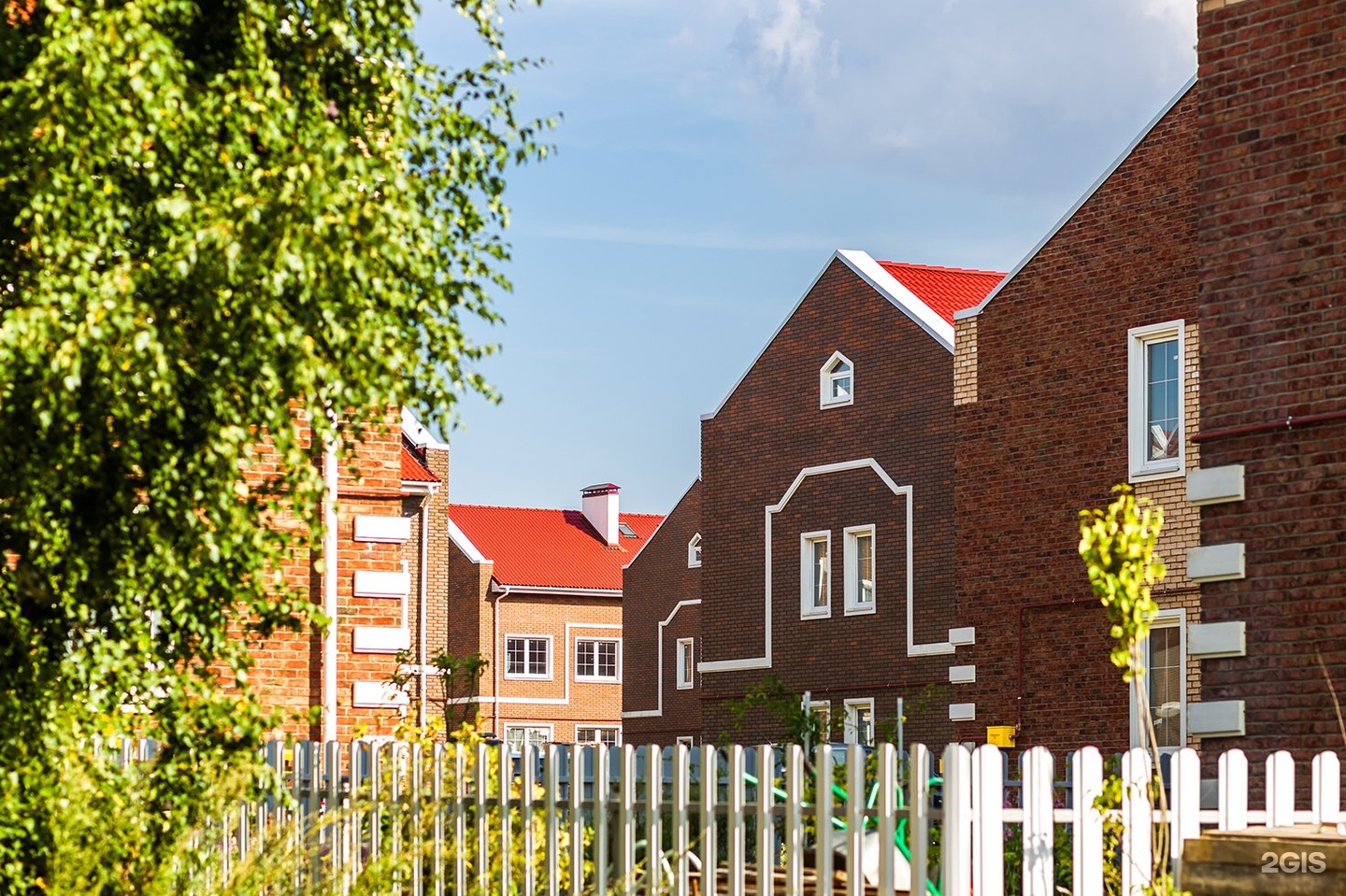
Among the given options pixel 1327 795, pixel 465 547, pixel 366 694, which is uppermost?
pixel 465 547

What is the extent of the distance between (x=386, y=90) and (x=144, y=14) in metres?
1.20

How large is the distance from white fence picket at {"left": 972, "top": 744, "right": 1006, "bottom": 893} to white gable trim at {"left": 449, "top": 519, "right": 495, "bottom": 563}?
47.2m

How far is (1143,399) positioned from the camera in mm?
22844

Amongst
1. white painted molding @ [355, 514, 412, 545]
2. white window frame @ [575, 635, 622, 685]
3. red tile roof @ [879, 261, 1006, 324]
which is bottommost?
white window frame @ [575, 635, 622, 685]

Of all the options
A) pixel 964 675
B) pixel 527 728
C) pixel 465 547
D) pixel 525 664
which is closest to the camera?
pixel 964 675

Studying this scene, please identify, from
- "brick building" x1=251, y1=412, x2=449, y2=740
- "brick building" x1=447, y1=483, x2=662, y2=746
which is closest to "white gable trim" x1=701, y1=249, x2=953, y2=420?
"brick building" x1=251, y1=412, x2=449, y2=740

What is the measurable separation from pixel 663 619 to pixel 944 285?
18075 millimetres

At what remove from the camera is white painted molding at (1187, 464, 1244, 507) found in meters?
11.3

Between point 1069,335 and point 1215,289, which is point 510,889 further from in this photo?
point 1069,335

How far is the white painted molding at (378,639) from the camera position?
1684 cm

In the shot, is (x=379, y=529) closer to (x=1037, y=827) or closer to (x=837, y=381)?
(x=1037, y=827)

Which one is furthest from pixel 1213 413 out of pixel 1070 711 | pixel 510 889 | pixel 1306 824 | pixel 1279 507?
pixel 1070 711

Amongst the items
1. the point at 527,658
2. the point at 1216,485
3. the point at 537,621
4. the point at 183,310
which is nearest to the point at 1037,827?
the point at 183,310

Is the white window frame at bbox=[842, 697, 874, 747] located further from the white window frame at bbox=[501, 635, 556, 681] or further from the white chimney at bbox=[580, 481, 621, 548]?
the white chimney at bbox=[580, 481, 621, 548]
